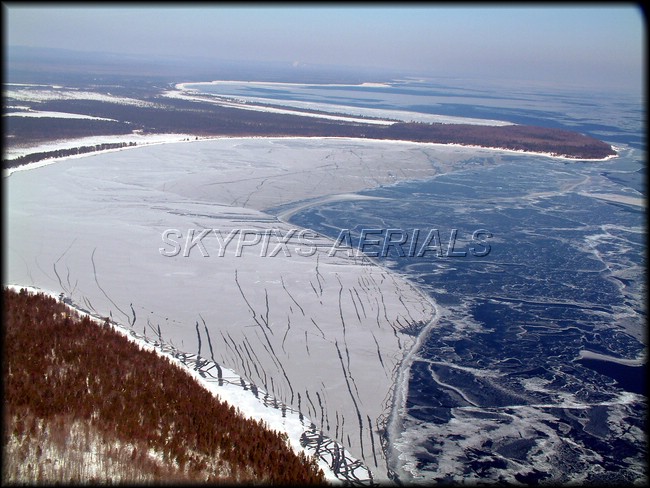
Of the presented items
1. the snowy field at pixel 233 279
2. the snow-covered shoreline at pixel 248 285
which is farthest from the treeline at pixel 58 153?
the snow-covered shoreline at pixel 248 285

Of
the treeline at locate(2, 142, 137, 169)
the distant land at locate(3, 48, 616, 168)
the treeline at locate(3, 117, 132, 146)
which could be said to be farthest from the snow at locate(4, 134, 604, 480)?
the treeline at locate(3, 117, 132, 146)

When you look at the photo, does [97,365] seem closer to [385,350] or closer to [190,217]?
[385,350]

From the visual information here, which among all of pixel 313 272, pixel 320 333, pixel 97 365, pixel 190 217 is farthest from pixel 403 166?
pixel 97 365

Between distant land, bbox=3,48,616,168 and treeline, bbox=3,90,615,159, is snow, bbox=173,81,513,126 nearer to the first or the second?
distant land, bbox=3,48,616,168

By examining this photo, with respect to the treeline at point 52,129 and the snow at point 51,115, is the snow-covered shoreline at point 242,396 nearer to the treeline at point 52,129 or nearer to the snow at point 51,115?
the treeline at point 52,129

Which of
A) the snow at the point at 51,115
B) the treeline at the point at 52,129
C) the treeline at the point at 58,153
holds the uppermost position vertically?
the snow at the point at 51,115

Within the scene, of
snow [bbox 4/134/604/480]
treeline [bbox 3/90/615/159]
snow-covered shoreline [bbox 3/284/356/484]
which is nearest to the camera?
snow-covered shoreline [bbox 3/284/356/484]

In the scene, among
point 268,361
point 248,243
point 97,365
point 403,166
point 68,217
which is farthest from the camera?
point 403,166
